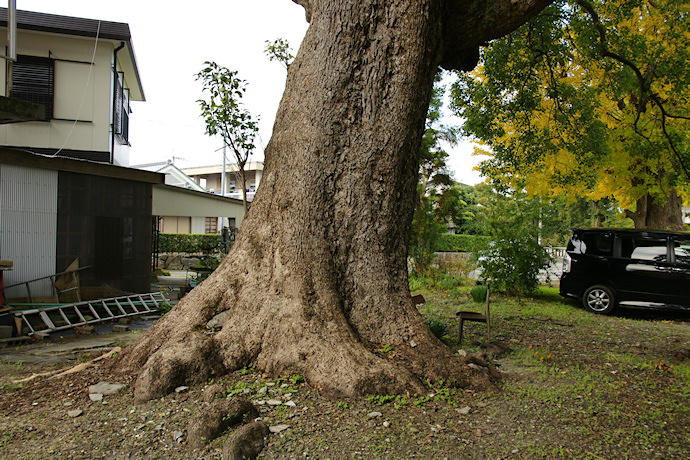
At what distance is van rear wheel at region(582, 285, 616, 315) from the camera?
9.81 meters

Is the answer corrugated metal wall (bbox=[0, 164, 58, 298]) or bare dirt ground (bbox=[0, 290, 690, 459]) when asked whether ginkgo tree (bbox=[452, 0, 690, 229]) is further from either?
corrugated metal wall (bbox=[0, 164, 58, 298])

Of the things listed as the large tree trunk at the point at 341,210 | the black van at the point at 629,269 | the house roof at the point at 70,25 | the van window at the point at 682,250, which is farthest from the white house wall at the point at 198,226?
the large tree trunk at the point at 341,210

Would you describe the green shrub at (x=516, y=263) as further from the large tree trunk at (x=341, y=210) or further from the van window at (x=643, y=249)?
the large tree trunk at (x=341, y=210)

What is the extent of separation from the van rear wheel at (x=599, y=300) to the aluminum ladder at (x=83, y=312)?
9124 mm

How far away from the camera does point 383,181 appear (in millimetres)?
4848

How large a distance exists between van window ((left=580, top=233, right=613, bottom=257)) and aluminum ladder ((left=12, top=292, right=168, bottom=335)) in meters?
9.30

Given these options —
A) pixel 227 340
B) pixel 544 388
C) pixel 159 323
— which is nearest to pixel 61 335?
pixel 159 323

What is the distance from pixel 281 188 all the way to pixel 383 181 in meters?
1.08

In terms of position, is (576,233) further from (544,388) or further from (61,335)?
(61,335)

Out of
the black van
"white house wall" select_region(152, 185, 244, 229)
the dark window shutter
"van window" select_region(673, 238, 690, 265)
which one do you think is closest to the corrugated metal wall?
"white house wall" select_region(152, 185, 244, 229)

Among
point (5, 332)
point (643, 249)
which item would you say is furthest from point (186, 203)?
point (643, 249)

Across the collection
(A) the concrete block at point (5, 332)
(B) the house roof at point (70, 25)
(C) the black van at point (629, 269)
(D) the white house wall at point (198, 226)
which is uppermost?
(B) the house roof at point (70, 25)

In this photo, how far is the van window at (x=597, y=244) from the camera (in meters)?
10.0

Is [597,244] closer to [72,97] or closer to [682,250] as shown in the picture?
[682,250]
